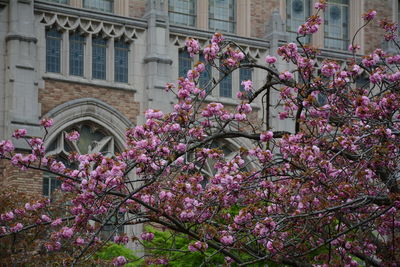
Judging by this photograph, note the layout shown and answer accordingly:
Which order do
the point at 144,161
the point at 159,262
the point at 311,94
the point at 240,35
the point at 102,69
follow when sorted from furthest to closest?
1. the point at 240,35
2. the point at 102,69
3. the point at 159,262
4. the point at 311,94
5. the point at 144,161

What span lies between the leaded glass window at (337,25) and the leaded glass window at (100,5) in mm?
8015

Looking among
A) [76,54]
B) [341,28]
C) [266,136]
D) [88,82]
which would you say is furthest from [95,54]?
[266,136]

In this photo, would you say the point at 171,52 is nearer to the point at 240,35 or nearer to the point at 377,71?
the point at 240,35

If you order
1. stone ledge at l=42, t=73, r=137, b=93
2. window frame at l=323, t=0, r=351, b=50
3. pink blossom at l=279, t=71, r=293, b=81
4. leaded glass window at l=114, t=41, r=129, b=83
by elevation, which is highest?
window frame at l=323, t=0, r=351, b=50

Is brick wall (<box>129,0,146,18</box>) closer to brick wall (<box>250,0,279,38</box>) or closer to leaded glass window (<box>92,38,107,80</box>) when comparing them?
leaded glass window (<box>92,38,107,80</box>)

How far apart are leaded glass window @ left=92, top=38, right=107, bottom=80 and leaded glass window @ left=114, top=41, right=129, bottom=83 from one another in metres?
0.39

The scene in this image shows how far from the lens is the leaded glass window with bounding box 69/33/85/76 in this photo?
31.8 meters

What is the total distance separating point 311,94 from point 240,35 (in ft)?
64.8

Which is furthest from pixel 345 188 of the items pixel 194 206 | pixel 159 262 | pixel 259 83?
pixel 259 83

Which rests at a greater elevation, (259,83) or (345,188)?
(259,83)

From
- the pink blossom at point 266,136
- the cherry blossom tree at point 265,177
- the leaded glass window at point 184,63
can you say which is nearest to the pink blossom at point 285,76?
the cherry blossom tree at point 265,177

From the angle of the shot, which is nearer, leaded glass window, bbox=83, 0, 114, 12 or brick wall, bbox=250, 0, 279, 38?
leaded glass window, bbox=83, 0, 114, 12

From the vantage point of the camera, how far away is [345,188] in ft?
49.5

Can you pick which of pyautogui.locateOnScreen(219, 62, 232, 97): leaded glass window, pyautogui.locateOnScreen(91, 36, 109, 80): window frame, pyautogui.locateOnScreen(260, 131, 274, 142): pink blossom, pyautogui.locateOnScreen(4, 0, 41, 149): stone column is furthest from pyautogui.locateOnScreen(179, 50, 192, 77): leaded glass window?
pyautogui.locateOnScreen(260, 131, 274, 142): pink blossom
